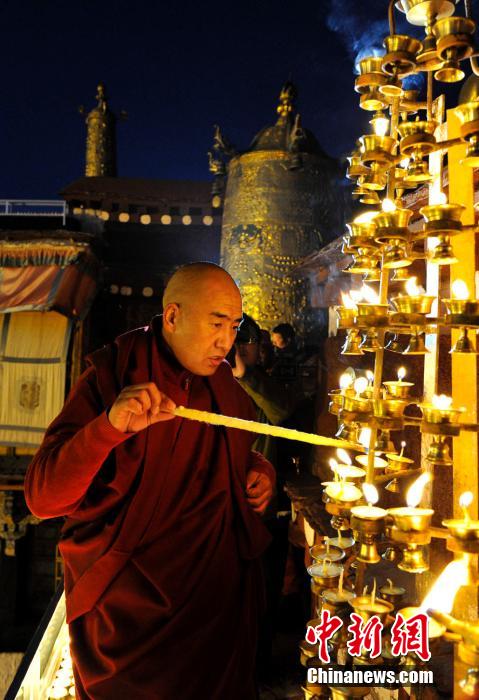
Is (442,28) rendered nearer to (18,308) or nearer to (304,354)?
(304,354)

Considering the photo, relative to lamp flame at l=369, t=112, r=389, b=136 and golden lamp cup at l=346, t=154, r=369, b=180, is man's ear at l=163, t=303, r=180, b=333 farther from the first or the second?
lamp flame at l=369, t=112, r=389, b=136

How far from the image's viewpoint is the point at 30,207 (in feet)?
39.3

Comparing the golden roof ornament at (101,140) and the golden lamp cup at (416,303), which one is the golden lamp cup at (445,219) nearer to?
the golden lamp cup at (416,303)

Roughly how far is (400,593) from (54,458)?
155 cm

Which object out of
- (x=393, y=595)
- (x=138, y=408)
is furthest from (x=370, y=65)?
(x=393, y=595)

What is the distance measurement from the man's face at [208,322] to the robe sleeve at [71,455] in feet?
1.75

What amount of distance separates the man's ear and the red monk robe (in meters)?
0.19

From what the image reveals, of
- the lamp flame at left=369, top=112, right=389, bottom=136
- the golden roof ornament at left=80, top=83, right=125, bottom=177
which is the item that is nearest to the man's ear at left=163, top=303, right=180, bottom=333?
the lamp flame at left=369, top=112, right=389, bottom=136

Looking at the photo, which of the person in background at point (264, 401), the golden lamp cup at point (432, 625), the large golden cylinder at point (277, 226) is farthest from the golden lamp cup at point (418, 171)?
the large golden cylinder at point (277, 226)

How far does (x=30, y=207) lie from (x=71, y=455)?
11619 mm

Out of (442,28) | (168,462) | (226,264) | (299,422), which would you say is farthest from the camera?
(226,264)

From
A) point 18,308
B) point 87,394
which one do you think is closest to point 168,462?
point 87,394

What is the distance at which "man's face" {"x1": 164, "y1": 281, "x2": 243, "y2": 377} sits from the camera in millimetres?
2283

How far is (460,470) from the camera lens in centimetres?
169
